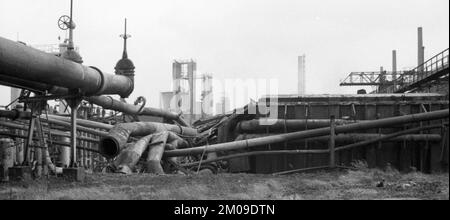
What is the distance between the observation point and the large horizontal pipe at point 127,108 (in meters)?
19.0

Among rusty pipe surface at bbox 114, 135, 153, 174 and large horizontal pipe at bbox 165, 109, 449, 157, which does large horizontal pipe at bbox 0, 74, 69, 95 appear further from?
large horizontal pipe at bbox 165, 109, 449, 157

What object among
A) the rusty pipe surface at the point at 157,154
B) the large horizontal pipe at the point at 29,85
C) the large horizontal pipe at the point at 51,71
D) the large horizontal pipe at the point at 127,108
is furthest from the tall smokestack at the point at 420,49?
the large horizontal pipe at the point at 29,85

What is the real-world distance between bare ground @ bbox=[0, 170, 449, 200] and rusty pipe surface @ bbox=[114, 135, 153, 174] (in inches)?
90.1

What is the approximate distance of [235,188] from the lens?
10.3 meters

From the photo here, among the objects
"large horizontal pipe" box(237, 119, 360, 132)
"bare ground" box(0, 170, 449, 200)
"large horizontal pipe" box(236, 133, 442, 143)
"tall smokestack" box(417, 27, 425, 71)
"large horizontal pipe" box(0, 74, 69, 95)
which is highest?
"tall smokestack" box(417, 27, 425, 71)

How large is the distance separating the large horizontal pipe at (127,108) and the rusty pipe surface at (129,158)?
2.15 metres

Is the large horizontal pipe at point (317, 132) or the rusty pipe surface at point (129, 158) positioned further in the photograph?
the large horizontal pipe at point (317, 132)

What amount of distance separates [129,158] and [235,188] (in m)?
6.38

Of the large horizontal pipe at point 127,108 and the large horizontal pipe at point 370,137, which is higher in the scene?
the large horizontal pipe at point 127,108

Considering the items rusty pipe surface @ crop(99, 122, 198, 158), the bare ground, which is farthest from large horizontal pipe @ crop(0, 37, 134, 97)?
rusty pipe surface @ crop(99, 122, 198, 158)

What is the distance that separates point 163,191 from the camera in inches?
383

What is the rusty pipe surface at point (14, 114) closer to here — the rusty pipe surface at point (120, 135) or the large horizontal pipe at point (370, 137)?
the rusty pipe surface at point (120, 135)

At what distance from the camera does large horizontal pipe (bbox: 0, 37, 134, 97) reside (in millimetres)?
9172
